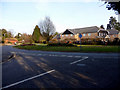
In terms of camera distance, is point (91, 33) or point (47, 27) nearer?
point (47, 27)

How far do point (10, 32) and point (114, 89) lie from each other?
76558mm

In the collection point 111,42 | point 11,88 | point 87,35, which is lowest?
point 11,88

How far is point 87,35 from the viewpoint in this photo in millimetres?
44156

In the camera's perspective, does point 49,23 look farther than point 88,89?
Yes

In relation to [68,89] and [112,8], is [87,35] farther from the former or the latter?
[68,89]

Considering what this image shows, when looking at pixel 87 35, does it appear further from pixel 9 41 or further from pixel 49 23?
pixel 9 41

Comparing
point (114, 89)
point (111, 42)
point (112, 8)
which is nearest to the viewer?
point (114, 89)

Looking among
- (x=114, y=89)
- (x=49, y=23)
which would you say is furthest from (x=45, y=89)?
(x=49, y=23)

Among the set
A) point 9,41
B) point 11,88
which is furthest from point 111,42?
point 9,41

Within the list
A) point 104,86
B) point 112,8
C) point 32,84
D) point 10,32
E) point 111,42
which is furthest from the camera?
point 10,32

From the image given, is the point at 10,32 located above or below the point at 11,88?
above

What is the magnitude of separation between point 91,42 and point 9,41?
4375 centimetres

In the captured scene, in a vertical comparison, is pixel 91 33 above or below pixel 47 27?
below

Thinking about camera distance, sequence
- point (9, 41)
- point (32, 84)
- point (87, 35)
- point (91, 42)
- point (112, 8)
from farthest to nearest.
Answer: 1. point (9, 41)
2. point (87, 35)
3. point (91, 42)
4. point (112, 8)
5. point (32, 84)
